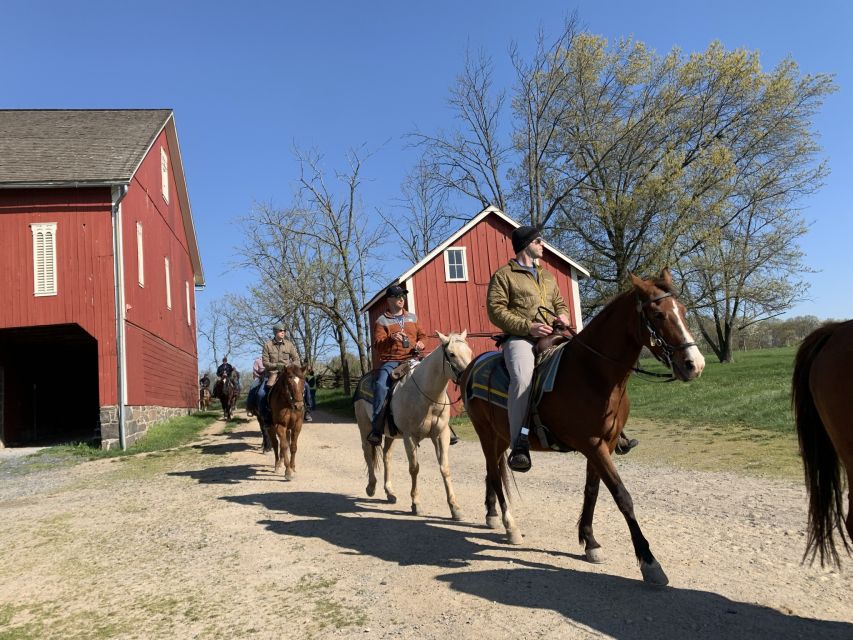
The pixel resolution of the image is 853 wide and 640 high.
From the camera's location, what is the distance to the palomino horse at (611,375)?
4004 millimetres

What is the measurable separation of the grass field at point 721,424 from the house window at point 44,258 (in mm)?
11244

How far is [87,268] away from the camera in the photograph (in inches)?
588

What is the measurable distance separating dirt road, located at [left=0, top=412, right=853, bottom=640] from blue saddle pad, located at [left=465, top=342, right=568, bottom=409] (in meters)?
1.36

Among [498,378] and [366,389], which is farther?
[366,389]

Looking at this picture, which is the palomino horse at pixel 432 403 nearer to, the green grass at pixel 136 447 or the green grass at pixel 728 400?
the green grass at pixel 728 400

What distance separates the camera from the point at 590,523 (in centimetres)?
484

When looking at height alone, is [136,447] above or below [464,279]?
below

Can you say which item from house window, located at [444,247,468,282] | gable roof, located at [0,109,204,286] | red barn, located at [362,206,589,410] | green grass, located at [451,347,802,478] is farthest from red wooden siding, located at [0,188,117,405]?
house window, located at [444,247,468,282]

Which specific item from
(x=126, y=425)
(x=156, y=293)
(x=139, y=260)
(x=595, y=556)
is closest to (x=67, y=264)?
(x=139, y=260)

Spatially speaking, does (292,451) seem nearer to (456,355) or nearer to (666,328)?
(456,355)

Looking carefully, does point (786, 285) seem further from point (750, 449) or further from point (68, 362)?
point (68, 362)

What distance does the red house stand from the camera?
14711 millimetres

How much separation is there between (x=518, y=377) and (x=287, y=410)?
650cm

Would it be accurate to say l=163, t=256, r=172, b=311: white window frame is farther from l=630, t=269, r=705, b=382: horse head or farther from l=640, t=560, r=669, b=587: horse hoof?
l=640, t=560, r=669, b=587: horse hoof
